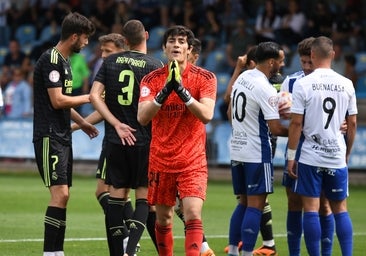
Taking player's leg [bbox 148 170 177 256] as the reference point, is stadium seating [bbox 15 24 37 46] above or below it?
above

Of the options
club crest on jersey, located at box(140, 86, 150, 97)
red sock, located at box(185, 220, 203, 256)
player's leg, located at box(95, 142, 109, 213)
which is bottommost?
red sock, located at box(185, 220, 203, 256)

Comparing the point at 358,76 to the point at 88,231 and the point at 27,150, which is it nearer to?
the point at 27,150

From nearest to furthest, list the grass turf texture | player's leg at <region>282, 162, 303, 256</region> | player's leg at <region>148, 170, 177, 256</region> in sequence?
player's leg at <region>148, 170, 177, 256</region> → player's leg at <region>282, 162, 303, 256</region> → the grass turf texture

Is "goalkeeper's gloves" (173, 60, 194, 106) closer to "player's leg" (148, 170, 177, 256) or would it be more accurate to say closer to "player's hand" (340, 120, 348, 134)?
"player's leg" (148, 170, 177, 256)

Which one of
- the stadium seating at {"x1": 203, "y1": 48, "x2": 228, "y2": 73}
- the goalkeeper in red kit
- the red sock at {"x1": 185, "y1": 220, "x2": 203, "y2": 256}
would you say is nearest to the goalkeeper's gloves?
the goalkeeper in red kit

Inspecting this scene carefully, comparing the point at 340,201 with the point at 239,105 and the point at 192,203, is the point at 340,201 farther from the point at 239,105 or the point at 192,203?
the point at 192,203

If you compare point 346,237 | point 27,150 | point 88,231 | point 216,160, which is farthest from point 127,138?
point 27,150

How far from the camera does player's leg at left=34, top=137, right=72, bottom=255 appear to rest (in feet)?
35.4

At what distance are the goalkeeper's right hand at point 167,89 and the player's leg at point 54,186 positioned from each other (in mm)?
1693

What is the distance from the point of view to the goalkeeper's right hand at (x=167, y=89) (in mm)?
9398

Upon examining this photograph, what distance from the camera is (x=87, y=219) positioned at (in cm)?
1559

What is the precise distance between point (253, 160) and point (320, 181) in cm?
71

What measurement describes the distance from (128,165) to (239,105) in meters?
1.31

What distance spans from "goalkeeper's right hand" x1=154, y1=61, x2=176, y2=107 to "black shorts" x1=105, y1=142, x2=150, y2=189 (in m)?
1.53
